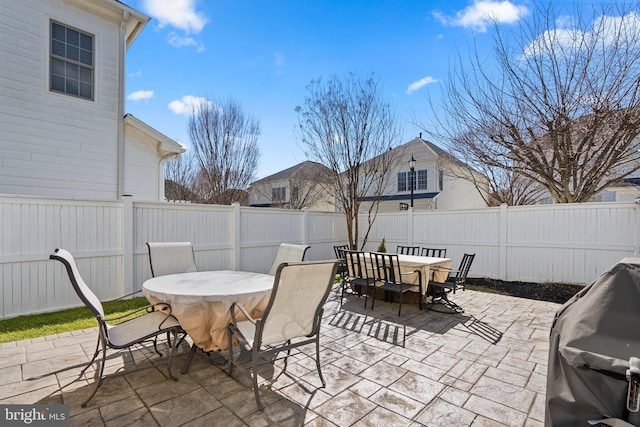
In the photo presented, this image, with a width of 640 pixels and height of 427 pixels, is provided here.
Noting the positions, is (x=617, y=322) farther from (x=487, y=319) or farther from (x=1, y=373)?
(x=1, y=373)

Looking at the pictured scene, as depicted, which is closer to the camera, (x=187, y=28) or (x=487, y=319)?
(x=487, y=319)

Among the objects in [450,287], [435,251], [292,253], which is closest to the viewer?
[292,253]

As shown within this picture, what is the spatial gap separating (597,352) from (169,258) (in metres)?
4.61

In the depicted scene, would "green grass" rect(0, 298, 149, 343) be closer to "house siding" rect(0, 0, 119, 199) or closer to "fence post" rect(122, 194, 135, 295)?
"fence post" rect(122, 194, 135, 295)

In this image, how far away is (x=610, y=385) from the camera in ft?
4.45

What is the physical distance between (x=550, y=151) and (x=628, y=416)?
8533mm

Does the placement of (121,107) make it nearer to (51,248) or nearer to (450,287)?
(51,248)

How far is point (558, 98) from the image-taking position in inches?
275

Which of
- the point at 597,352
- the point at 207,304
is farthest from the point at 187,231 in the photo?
the point at 597,352

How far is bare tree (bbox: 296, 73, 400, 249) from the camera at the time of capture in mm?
8656

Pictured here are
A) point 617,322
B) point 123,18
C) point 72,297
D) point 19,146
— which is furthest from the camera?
point 123,18

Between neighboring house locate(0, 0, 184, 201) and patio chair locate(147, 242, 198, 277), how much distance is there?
12.2 ft

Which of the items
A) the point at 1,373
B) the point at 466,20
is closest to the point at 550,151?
the point at 466,20

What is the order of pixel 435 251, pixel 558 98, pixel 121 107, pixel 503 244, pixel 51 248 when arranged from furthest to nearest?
pixel 435 251 < pixel 503 244 < pixel 121 107 < pixel 558 98 < pixel 51 248
